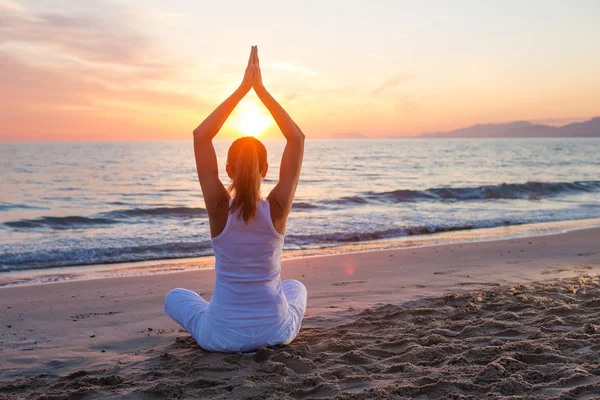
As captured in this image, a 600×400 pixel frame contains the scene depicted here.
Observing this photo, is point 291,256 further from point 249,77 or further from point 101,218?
point 101,218

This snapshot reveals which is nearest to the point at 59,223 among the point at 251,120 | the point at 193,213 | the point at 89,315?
the point at 193,213

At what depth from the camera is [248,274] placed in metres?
3.73

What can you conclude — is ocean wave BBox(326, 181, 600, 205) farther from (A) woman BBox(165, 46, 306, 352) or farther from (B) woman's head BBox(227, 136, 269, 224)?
(B) woman's head BBox(227, 136, 269, 224)

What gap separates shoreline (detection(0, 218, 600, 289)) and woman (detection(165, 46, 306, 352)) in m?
4.84

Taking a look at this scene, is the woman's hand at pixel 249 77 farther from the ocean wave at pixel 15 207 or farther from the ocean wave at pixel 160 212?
the ocean wave at pixel 15 207

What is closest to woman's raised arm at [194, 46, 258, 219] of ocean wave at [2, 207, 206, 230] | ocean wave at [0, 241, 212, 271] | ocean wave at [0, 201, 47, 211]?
ocean wave at [0, 241, 212, 271]

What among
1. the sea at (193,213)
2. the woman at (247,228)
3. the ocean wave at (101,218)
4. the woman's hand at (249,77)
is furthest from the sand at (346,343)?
the ocean wave at (101,218)

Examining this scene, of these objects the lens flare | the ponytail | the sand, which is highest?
the lens flare

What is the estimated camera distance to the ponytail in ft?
11.2

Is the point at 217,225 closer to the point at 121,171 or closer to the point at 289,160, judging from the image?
the point at 289,160

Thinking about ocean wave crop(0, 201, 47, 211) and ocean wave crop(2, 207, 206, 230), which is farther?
ocean wave crop(0, 201, 47, 211)

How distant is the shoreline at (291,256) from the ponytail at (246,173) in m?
5.32

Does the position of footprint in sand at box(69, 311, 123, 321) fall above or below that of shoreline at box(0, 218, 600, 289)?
above

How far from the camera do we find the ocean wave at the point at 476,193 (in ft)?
72.5
